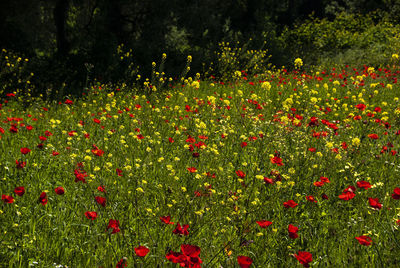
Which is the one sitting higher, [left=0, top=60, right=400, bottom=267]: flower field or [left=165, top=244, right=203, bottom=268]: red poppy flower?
[left=165, top=244, right=203, bottom=268]: red poppy flower

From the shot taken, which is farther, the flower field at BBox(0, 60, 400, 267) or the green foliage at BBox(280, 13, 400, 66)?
the green foliage at BBox(280, 13, 400, 66)

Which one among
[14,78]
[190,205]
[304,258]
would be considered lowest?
[14,78]

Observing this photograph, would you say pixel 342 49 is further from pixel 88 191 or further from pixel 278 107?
pixel 88 191

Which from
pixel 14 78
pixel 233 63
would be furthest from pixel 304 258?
pixel 14 78

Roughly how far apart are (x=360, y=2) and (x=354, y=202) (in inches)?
913

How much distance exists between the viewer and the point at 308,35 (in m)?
20.0

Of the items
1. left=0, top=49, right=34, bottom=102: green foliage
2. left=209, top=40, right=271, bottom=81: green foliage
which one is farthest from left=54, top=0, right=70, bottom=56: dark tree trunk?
left=209, top=40, right=271, bottom=81: green foliage

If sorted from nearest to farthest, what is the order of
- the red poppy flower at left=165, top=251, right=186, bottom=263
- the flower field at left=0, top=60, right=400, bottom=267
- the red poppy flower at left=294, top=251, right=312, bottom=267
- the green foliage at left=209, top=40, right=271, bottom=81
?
the red poppy flower at left=165, top=251, right=186, bottom=263 < the red poppy flower at left=294, top=251, right=312, bottom=267 < the flower field at left=0, top=60, right=400, bottom=267 < the green foliage at left=209, top=40, right=271, bottom=81

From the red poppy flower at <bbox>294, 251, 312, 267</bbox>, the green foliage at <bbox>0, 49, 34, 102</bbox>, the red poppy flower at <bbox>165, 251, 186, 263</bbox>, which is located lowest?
the green foliage at <bbox>0, 49, 34, 102</bbox>

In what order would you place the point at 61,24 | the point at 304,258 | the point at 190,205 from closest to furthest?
the point at 304,258, the point at 190,205, the point at 61,24

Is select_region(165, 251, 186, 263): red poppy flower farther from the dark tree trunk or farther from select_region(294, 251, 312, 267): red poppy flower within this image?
the dark tree trunk

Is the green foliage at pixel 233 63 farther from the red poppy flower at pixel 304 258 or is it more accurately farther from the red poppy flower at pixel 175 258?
the red poppy flower at pixel 175 258

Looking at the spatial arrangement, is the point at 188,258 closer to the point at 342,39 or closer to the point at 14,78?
the point at 14,78

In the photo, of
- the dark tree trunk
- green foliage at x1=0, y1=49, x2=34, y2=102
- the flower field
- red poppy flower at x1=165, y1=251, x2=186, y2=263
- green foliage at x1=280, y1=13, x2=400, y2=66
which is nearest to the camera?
red poppy flower at x1=165, y1=251, x2=186, y2=263
